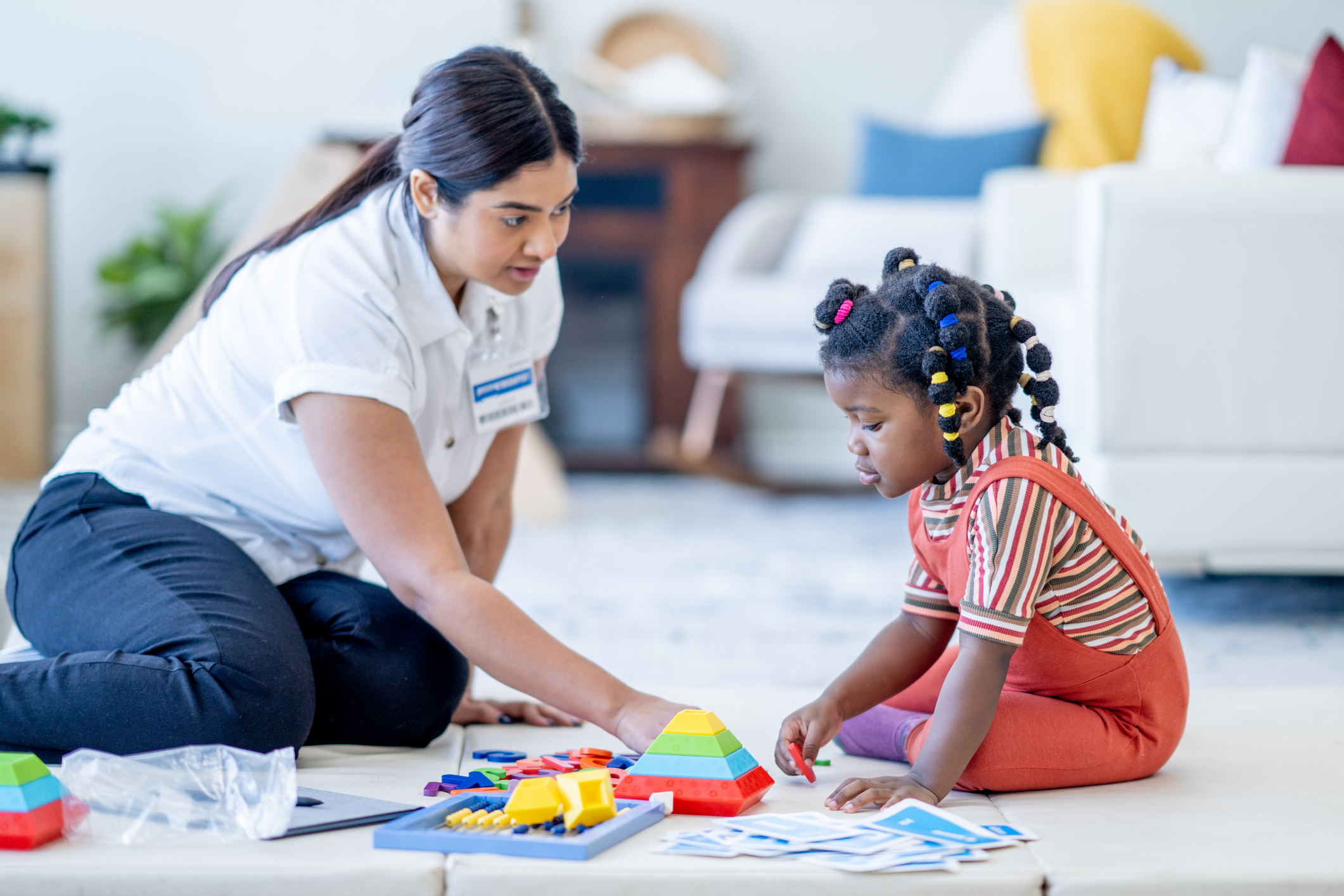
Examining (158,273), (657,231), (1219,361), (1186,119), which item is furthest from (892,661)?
(158,273)

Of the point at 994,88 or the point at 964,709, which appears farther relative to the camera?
the point at 994,88

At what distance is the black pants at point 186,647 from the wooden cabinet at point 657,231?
8.32ft

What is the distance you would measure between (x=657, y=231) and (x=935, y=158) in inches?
34.8

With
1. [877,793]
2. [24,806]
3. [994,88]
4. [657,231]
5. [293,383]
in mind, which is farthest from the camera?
[657,231]

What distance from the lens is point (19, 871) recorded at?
91cm

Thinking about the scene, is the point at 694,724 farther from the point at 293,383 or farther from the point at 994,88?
the point at 994,88

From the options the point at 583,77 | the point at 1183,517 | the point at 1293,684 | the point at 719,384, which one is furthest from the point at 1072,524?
the point at 583,77

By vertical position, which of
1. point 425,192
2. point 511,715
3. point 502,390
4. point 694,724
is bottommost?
point 511,715

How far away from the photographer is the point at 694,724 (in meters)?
1.07

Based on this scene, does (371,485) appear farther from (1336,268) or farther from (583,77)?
(583,77)

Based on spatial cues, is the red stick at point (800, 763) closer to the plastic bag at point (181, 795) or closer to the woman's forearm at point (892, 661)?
the woman's forearm at point (892, 661)

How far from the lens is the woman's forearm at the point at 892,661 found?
3.92 ft

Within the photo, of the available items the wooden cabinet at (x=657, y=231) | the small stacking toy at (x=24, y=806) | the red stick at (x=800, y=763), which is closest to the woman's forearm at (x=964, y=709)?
the red stick at (x=800, y=763)

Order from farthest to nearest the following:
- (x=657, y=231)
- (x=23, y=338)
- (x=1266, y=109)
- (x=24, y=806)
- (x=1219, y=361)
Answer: (x=657, y=231) → (x=23, y=338) → (x=1266, y=109) → (x=1219, y=361) → (x=24, y=806)
